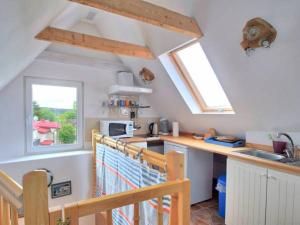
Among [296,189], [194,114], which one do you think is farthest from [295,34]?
[194,114]

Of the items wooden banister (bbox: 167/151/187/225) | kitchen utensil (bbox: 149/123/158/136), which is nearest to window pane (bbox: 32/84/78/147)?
kitchen utensil (bbox: 149/123/158/136)

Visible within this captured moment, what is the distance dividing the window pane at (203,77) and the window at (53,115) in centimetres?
173

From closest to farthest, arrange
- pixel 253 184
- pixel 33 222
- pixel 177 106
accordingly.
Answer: pixel 33 222, pixel 253 184, pixel 177 106

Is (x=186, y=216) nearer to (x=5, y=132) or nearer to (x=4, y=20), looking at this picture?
(x=4, y=20)

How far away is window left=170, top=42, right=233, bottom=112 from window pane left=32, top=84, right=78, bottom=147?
173 cm

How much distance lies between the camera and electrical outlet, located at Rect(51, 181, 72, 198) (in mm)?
2617

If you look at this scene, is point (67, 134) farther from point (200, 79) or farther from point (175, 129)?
point (200, 79)

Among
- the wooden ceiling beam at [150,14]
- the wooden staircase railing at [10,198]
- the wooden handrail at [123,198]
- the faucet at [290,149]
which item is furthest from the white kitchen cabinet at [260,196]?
the wooden staircase railing at [10,198]

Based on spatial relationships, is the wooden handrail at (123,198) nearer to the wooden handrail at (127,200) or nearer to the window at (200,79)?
the wooden handrail at (127,200)

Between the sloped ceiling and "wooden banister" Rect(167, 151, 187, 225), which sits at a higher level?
the sloped ceiling

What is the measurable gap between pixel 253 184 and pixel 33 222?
189 centimetres

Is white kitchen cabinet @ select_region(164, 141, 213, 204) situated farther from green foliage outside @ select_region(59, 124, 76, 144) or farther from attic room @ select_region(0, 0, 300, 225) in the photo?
green foliage outside @ select_region(59, 124, 76, 144)

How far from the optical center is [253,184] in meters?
1.86

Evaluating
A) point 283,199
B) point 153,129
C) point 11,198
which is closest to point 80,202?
point 11,198
